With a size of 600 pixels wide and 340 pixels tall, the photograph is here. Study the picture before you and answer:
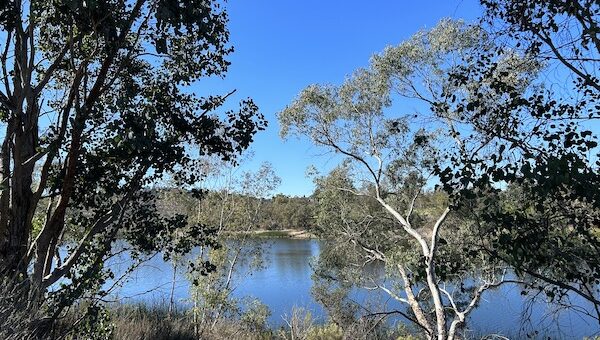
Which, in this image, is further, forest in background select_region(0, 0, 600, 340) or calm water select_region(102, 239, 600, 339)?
calm water select_region(102, 239, 600, 339)

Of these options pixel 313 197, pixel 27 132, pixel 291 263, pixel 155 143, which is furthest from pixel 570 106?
pixel 291 263

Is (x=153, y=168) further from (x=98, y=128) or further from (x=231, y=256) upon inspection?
(x=231, y=256)

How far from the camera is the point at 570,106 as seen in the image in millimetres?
2834

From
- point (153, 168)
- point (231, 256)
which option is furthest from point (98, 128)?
point (231, 256)

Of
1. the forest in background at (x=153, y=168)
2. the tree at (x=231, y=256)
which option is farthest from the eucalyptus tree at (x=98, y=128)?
the tree at (x=231, y=256)

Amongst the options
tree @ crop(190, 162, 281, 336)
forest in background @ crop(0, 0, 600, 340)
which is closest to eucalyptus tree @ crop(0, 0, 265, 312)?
forest in background @ crop(0, 0, 600, 340)

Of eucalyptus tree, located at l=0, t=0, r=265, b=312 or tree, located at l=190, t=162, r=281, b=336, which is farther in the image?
tree, located at l=190, t=162, r=281, b=336

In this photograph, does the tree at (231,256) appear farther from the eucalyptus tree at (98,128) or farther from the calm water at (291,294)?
the eucalyptus tree at (98,128)

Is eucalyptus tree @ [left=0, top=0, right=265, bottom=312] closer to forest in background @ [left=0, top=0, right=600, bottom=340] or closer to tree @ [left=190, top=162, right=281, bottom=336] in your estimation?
forest in background @ [left=0, top=0, right=600, bottom=340]

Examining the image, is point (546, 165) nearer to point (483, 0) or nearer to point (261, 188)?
point (483, 0)

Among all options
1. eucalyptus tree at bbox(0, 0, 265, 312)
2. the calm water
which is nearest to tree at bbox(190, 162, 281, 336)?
the calm water

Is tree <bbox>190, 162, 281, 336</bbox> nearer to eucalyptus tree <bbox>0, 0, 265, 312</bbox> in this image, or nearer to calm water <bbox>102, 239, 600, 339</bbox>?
calm water <bbox>102, 239, 600, 339</bbox>

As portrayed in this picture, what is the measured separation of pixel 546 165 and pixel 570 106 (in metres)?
0.93

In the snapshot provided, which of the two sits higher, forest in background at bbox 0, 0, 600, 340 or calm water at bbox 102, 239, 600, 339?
forest in background at bbox 0, 0, 600, 340
